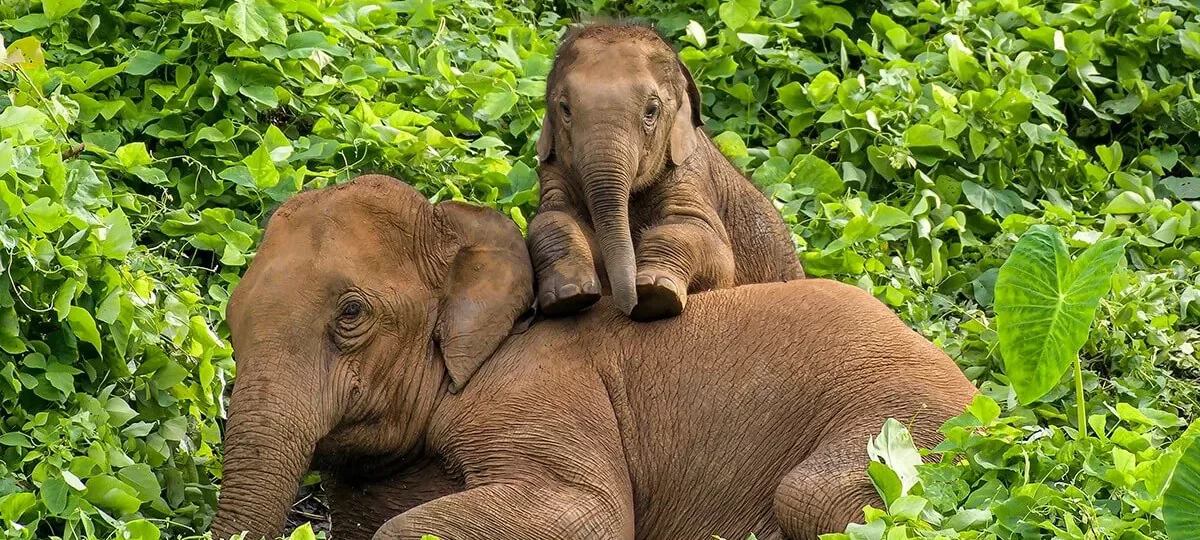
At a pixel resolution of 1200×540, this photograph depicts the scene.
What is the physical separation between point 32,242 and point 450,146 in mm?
2189

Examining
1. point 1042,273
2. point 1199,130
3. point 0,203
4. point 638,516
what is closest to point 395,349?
point 638,516

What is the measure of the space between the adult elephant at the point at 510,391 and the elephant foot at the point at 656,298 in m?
0.05

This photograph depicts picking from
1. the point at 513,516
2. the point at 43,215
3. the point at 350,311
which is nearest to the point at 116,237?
the point at 43,215

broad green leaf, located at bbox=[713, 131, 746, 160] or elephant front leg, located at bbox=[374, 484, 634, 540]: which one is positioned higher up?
elephant front leg, located at bbox=[374, 484, 634, 540]

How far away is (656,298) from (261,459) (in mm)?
1190

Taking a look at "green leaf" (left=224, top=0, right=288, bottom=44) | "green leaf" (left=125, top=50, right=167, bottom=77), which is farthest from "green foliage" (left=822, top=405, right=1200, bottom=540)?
"green leaf" (left=125, top=50, right=167, bottom=77)

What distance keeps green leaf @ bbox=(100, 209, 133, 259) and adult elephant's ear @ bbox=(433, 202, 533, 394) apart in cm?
94

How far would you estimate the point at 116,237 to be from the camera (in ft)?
21.0

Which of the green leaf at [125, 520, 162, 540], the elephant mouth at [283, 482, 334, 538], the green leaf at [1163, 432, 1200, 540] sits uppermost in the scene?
the green leaf at [1163, 432, 1200, 540]

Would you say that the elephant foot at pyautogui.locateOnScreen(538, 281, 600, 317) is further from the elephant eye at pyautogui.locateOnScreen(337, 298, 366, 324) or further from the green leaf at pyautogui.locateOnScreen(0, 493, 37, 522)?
the green leaf at pyautogui.locateOnScreen(0, 493, 37, 522)

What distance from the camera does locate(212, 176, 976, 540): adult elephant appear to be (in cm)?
570

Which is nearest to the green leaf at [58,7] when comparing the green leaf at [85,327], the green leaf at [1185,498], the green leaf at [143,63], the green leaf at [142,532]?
the green leaf at [143,63]

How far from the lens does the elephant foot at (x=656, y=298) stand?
239 inches

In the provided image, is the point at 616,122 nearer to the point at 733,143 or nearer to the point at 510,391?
the point at 510,391
